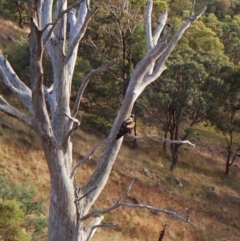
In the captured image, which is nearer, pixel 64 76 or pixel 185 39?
pixel 64 76

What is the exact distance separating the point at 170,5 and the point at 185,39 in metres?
8.64

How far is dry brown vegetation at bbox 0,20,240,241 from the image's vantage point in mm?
13883

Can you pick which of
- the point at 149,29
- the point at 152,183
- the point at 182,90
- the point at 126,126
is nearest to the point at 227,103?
the point at 182,90

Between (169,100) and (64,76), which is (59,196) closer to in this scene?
(64,76)

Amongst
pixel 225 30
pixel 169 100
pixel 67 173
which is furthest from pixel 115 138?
pixel 225 30

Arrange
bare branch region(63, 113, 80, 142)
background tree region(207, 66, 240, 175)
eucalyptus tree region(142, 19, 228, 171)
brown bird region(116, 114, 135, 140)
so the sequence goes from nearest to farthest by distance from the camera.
Result: bare branch region(63, 113, 80, 142) < brown bird region(116, 114, 135, 140) < eucalyptus tree region(142, 19, 228, 171) < background tree region(207, 66, 240, 175)

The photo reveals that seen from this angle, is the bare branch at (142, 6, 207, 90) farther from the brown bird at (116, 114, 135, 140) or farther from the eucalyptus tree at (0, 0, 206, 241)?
the brown bird at (116, 114, 135, 140)

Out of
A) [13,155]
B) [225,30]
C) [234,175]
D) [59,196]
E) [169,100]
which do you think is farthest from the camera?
[225,30]

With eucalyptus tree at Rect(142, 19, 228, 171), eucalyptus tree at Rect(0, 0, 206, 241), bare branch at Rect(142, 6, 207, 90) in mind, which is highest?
eucalyptus tree at Rect(142, 19, 228, 171)

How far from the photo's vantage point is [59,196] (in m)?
2.67

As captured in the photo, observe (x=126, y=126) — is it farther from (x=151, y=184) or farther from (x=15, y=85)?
(x=151, y=184)

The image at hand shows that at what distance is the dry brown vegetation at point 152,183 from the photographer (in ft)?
45.5

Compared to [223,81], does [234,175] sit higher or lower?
lower

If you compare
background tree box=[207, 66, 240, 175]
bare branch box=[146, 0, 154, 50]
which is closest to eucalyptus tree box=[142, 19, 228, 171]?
background tree box=[207, 66, 240, 175]
